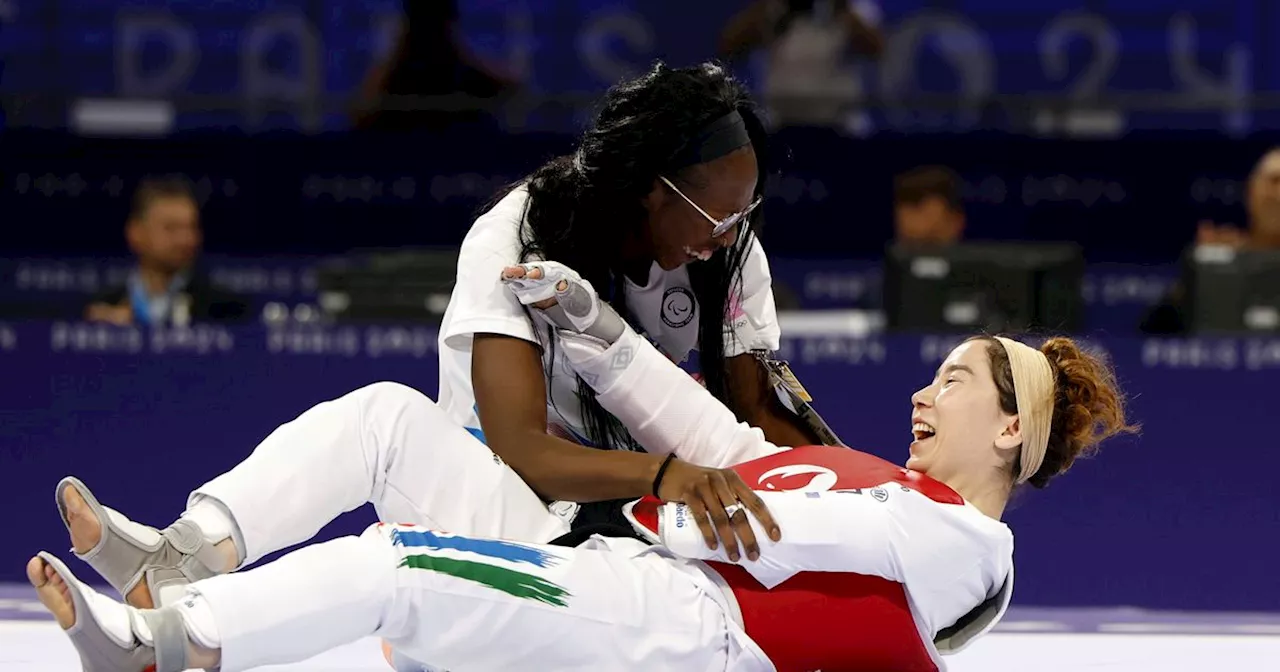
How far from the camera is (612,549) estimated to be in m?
3.08

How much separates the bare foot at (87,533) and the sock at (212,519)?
152 millimetres

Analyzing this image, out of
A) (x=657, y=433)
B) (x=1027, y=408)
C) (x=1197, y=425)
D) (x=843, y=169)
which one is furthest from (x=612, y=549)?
(x=843, y=169)

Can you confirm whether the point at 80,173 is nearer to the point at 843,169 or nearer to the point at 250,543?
the point at 843,169

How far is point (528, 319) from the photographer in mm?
3246

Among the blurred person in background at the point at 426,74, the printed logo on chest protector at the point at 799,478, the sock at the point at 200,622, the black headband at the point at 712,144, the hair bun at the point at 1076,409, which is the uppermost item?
the blurred person in background at the point at 426,74

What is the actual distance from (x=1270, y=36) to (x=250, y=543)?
677 cm

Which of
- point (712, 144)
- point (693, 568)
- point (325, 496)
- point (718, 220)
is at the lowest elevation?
point (693, 568)

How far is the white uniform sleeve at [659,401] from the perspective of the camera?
3258 millimetres

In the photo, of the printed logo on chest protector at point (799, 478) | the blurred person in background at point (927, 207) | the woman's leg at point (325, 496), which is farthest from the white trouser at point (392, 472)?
the blurred person in background at point (927, 207)

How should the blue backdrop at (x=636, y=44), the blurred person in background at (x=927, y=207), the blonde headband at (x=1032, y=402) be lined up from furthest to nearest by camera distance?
the blue backdrop at (x=636, y=44), the blurred person in background at (x=927, y=207), the blonde headband at (x=1032, y=402)

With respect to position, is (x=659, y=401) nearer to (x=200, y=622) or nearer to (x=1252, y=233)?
(x=200, y=622)

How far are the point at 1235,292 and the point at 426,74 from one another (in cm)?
310

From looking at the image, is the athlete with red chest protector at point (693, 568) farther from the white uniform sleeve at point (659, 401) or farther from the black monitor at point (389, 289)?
the black monitor at point (389, 289)

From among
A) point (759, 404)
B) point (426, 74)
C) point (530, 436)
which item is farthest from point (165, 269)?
point (530, 436)
